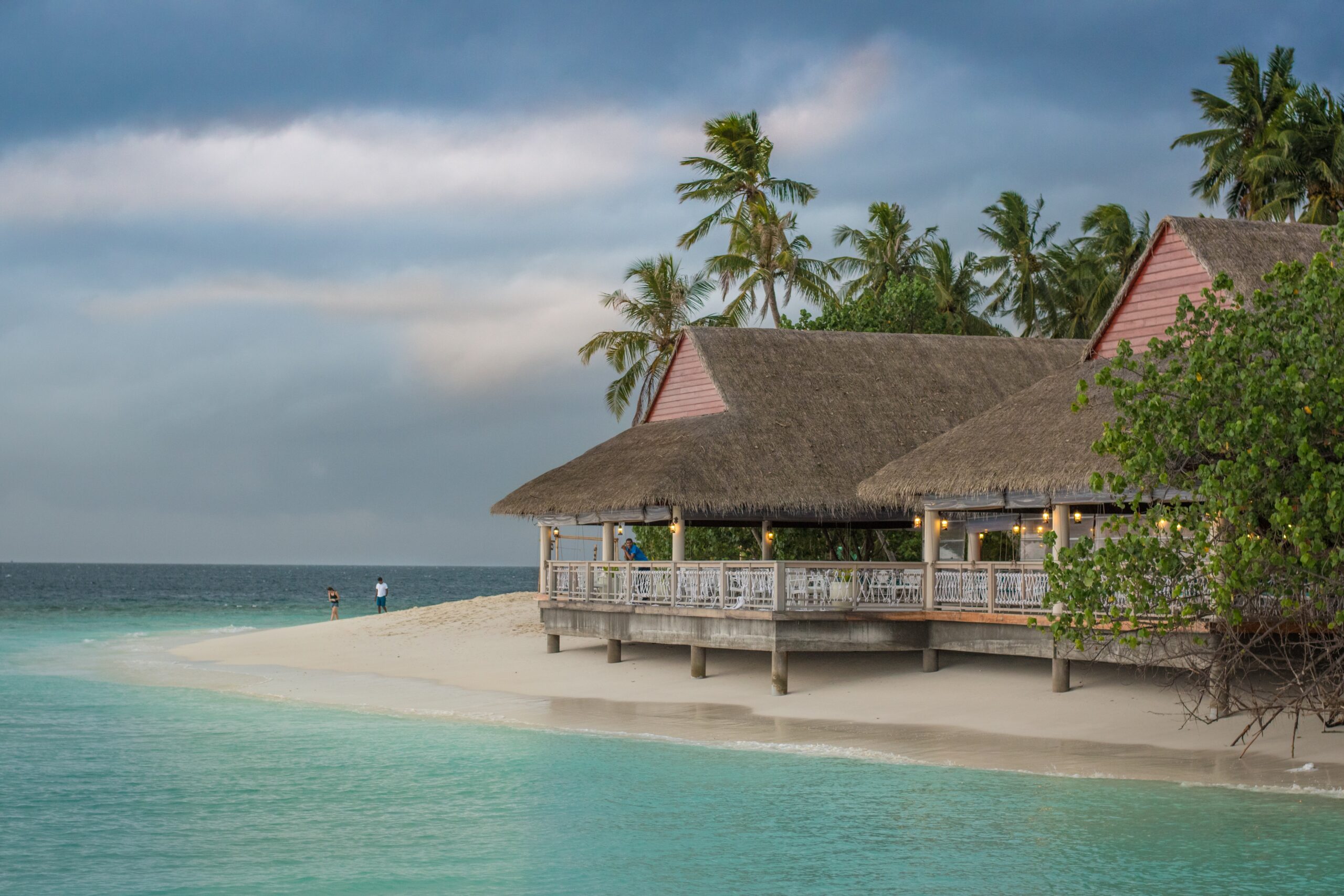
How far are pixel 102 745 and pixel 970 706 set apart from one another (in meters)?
11.0

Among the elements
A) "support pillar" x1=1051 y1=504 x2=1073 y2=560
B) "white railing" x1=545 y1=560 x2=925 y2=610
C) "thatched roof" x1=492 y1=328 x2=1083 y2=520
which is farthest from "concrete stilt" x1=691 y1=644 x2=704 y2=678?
"support pillar" x1=1051 y1=504 x2=1073 y2=560

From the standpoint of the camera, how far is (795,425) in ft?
74.3

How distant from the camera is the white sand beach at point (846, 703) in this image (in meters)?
14.8

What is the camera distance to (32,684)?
2588 centimetres

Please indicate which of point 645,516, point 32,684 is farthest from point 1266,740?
point 32,684

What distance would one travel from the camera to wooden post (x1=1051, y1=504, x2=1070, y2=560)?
1797cm

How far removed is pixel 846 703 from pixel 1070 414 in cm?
488

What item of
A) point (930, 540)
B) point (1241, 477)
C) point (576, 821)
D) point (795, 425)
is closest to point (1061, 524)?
point (930, 540)

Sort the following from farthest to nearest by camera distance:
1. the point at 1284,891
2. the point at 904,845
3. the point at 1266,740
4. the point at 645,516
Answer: the point at 645,516 < the point at 1266,740 < the point at 904,845 < the point at 1284,891

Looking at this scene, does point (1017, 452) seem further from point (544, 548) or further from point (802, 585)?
point (544, 548)

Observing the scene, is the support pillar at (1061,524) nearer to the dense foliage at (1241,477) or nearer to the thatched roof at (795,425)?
the thatched roof at (795,425)

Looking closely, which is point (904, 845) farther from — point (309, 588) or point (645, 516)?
point (309, 588)

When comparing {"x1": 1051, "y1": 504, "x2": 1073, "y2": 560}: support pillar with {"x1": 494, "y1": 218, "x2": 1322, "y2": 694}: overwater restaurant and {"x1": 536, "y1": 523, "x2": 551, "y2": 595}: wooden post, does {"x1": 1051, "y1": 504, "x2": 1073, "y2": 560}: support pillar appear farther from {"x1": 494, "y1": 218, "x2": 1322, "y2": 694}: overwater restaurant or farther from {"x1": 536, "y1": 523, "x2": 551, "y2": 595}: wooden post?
{"x1": 536, "y1": 523, "x2": 551, "y2": 595}: wooden post

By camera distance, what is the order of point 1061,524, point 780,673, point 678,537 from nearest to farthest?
point 1061,524 → point 780,673 → point 678,537
